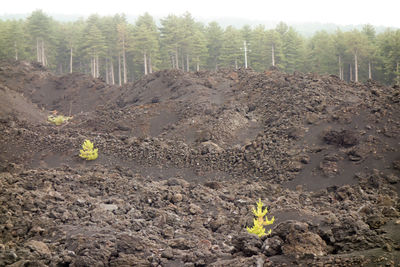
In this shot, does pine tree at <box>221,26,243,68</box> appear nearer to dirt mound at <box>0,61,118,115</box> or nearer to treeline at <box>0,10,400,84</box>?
treeline at <box>0,10,400,84</box>

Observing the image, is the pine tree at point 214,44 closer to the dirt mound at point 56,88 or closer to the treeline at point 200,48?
the treeline at point 200,48

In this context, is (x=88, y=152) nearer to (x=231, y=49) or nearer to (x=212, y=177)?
(x=212, y=177)

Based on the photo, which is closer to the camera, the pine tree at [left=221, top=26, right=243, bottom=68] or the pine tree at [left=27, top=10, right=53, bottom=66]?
the pine tree at [left=27, top=10, right=53, bottom=66]

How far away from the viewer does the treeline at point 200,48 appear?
43.9 m

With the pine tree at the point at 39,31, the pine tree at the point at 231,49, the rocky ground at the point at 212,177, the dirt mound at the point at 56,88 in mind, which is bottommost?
the rocky ground at the point at 212,177

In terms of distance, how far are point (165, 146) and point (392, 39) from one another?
37211mm

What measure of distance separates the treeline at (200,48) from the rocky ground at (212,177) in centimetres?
1919

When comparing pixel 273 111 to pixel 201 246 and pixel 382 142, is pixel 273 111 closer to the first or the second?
pixel 382 142

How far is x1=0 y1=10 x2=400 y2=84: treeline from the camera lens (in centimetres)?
4394

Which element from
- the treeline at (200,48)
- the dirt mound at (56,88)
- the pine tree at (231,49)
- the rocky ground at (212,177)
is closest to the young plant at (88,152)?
the rocky ground at (212,177)

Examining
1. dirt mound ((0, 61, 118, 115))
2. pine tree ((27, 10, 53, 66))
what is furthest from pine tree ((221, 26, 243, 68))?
pine tree ((27, 10, 53, 66))

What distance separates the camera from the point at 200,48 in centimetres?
4853

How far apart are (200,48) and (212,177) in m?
35.0

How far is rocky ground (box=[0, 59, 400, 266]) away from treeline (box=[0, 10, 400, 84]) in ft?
63.0
